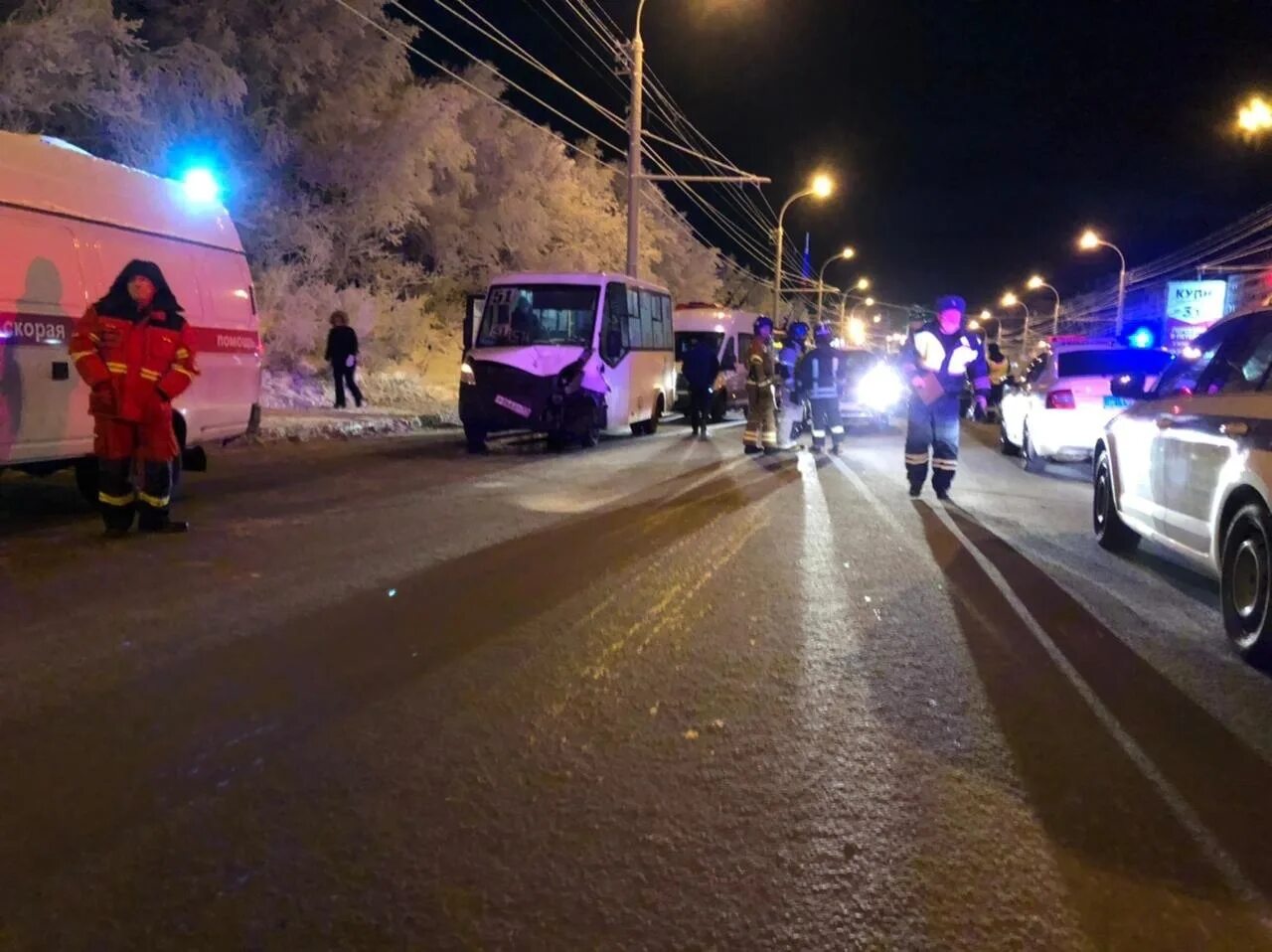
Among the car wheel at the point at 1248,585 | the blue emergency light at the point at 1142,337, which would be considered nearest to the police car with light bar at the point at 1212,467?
the car wheel at the point at 1248,585

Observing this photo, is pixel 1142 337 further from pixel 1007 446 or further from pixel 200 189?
pixel 200 189

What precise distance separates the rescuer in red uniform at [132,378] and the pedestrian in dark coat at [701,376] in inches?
452

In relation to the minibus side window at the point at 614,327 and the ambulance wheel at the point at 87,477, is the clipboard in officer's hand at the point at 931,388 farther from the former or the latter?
the ambulance wheel at the point at 87,477

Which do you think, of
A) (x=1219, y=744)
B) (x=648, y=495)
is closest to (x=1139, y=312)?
(x=648, y=495)

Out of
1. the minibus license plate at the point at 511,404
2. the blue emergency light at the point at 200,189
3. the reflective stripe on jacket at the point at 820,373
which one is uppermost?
the blue emergency light at the point at 200,189

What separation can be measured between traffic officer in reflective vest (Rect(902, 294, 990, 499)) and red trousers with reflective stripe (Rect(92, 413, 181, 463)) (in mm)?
6520

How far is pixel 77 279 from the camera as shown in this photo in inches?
350

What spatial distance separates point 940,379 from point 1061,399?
3.69 m

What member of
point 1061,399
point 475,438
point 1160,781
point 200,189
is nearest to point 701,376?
point 475,438

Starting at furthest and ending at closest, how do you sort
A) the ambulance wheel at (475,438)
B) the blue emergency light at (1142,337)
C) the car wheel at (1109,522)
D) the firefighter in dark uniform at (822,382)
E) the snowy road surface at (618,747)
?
the blue emergency light at (1142,337), the ambulance wheel at (475,438), the firefighter in dark uniform at (822,382), the car wheel at (1109,522), the snowy road surface at (618,747)

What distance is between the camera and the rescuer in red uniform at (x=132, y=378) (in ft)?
26.2

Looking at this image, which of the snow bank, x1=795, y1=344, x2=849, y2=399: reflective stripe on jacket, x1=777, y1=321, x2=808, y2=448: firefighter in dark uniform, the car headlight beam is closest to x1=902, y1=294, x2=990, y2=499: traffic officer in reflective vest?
x1=795, y1=344, x2=849, y2=399: reflective stripe on jacket

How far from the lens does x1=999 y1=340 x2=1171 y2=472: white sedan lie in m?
13.7

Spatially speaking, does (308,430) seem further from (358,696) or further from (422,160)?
(358,696)
